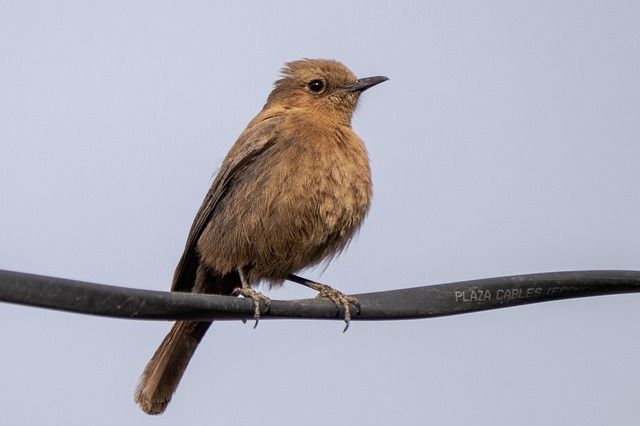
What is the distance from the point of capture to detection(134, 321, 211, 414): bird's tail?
26.4 feet

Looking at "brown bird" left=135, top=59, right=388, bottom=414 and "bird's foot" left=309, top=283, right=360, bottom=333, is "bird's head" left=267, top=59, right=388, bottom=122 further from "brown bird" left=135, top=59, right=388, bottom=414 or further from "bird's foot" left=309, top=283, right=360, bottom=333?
"bird's foot" left=309, top=283, right=360, bottom=333

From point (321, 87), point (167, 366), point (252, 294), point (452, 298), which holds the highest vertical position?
point (321, 87)

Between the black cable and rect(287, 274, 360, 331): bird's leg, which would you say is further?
rect(287, 274, 360, 331): bird's leg

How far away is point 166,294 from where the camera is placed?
4.57 metres

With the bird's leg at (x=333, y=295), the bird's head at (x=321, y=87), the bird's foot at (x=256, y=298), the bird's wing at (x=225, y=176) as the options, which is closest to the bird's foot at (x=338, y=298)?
the bird's leg at (x=333, y=295)

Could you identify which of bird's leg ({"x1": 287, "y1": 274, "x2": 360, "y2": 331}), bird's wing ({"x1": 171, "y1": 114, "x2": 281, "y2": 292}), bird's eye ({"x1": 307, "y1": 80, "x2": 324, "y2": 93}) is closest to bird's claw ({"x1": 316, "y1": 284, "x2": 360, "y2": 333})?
bird's leg ({"x1": 287, "y1": 274, "x2": 360, "y2": 331})

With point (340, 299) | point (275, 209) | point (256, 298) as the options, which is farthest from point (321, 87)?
point (256, 298)

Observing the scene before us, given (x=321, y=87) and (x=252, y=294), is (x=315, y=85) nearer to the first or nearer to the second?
(x=321, y=87)

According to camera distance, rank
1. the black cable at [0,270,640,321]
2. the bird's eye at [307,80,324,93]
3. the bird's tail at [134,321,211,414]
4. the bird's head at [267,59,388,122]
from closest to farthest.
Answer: the black cable at [0,270,640,321], the bird's tail at [134,321,211,414], the bird's head at [267,59,388,122], the bird's eye at [307,80,324,93]

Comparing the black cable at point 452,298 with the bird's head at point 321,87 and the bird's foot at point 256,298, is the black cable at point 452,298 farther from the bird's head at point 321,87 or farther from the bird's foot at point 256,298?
the bird's head at point 321,87

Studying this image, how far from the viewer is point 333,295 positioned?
723 centimetres

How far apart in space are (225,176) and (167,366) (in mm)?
1478

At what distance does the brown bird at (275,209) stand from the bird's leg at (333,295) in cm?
2

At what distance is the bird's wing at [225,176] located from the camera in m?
8.09
